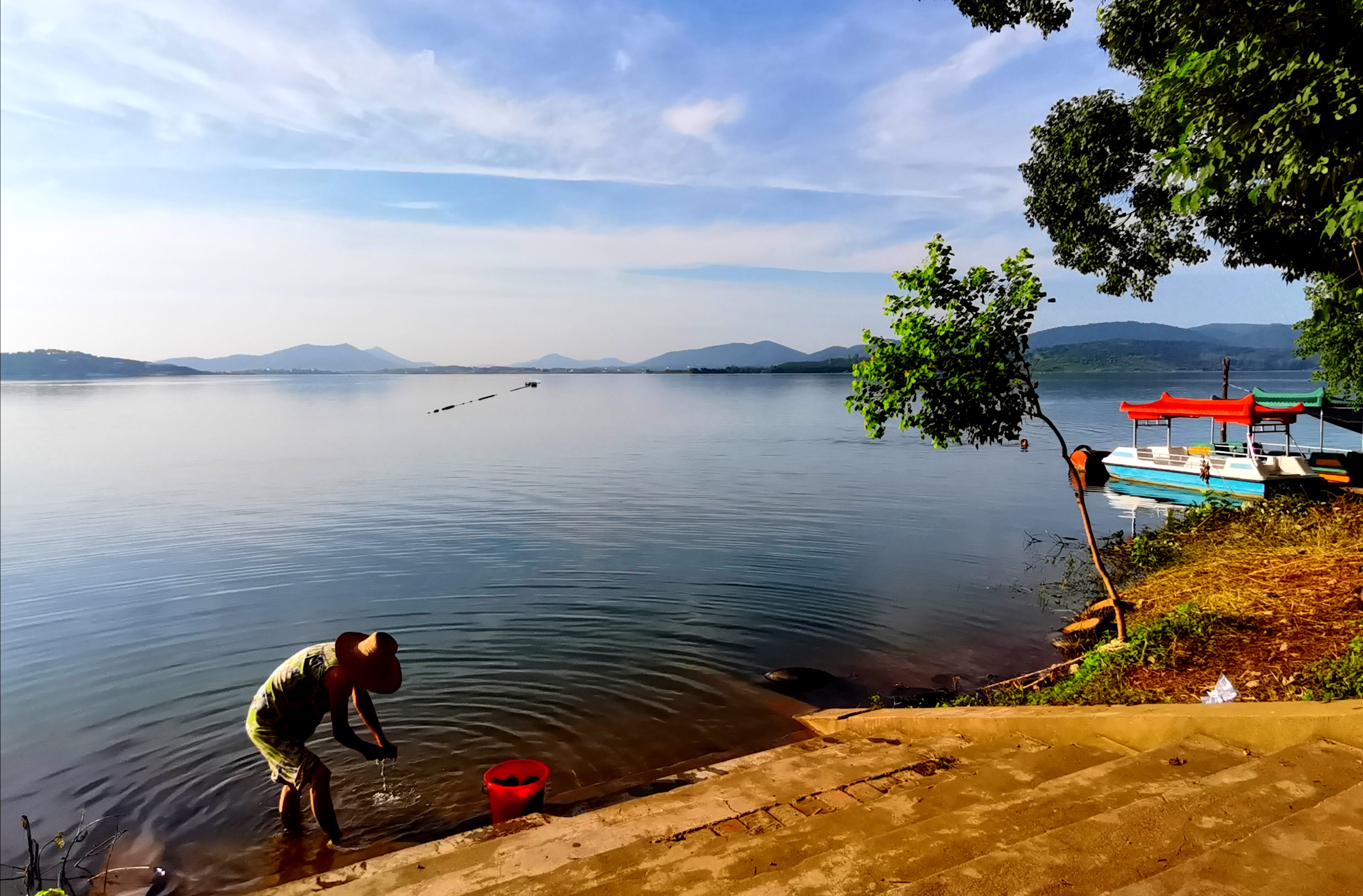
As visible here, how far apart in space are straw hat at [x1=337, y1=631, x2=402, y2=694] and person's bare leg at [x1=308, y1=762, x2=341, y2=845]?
120 centimetres

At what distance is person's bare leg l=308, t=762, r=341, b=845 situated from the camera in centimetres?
757

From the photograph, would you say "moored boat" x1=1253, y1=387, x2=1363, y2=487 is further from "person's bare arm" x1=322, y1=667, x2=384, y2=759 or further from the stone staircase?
"person's bare arm" x1=322, y1=667, x2=384, y2=759

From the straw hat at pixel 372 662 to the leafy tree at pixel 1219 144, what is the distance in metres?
8.87

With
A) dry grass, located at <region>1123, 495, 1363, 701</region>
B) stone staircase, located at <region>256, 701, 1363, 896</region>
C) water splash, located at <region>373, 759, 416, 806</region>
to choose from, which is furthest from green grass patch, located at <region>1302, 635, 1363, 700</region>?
water splash, located at <region>373, 759, 416, 806</region>

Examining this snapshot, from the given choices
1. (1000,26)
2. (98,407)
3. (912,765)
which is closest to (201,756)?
(912,765)

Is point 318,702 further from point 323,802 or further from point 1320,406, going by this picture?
point 1320,406

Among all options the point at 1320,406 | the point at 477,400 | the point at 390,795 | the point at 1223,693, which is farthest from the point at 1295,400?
the point at 477,400

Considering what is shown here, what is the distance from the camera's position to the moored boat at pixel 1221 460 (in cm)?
2684

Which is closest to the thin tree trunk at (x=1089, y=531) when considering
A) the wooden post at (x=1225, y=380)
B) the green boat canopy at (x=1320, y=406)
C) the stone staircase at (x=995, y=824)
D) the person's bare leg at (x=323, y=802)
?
the stone staircase at (x=995, y=824)

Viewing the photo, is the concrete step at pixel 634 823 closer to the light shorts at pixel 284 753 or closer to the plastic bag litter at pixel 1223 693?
the light shorts at pixel 284 753

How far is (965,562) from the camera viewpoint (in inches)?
777

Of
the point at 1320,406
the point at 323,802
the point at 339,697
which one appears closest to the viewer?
the point at 339,697

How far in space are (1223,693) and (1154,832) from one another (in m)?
3.76

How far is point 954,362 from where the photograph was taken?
9836 mm
